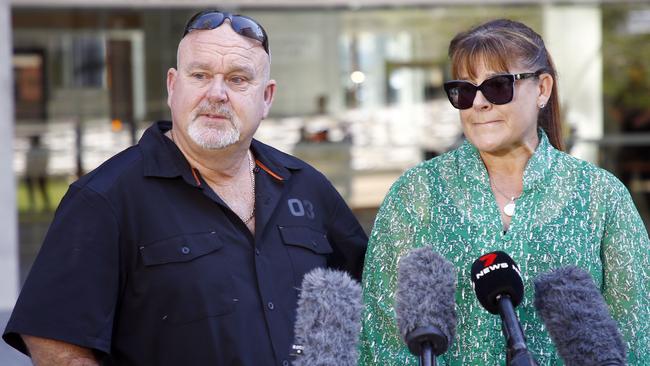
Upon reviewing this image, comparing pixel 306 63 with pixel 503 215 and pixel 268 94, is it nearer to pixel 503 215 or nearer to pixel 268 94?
pixel 268 94

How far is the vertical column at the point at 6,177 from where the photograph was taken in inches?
367

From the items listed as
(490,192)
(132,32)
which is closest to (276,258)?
(490,192)

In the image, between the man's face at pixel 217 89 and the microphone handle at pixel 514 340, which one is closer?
the microphone handle at pixel 514 340

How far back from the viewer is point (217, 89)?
2891 millimetres

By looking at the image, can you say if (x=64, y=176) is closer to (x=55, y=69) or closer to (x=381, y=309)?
(x=55, y=69)

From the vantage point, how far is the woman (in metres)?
2.91

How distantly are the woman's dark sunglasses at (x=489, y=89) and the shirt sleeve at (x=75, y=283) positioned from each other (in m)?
1.04

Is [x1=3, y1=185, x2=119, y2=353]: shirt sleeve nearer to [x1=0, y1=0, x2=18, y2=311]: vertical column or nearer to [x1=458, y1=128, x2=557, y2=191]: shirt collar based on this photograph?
[x1=458, y1=128, x2=557, y2=191]: shirt collar

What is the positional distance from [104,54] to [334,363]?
41.3 ft

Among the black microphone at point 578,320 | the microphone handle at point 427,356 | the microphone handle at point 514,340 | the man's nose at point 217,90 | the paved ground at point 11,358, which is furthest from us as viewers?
the paved ground at point 11,358

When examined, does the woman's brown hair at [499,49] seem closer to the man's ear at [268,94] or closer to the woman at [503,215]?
the woman at [503,215]

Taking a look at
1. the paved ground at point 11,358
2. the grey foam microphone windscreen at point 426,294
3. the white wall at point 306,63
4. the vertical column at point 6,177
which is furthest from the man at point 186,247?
the white wall at point 306,63

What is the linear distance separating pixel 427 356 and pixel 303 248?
0.94 m

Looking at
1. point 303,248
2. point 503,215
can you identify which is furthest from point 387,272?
point 503,215
